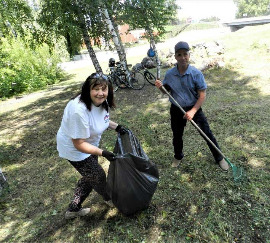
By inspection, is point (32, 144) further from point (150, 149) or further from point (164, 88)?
point (164, 88)

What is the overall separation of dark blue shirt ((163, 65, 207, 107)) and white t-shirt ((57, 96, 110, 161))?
1.03m

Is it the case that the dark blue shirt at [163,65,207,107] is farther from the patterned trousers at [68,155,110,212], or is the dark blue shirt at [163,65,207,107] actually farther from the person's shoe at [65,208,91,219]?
the person's shoe at [65,208,91,219]

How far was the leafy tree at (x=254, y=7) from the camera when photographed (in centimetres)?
7275

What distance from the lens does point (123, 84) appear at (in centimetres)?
834

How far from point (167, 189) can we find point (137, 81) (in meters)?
5.89

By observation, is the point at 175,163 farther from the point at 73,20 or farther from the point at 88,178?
the point at 73,20

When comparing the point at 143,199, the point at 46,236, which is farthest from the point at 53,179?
the point at 143,199

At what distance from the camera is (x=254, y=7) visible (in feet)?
244

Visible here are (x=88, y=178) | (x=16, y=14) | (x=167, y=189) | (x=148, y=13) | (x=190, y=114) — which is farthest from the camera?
(x=148, y=13)

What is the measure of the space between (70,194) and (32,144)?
2.51 m

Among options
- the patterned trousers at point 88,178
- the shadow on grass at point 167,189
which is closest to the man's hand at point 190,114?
the shadow on grass at point 167,189

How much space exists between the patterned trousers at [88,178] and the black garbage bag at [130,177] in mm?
187

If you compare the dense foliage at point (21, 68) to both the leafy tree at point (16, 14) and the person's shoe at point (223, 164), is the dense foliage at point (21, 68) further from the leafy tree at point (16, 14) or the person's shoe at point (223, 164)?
the person's shoe at point (223, 164)

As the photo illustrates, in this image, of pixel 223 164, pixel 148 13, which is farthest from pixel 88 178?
pixel 148 13
